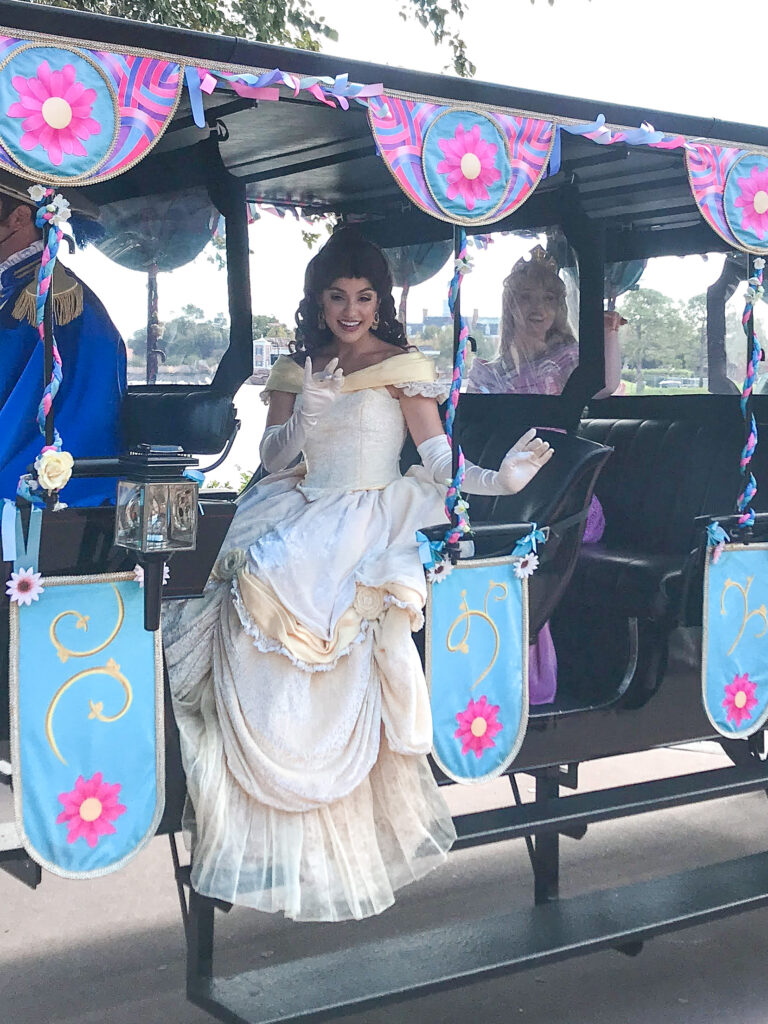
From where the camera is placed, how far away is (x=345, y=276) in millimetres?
3436

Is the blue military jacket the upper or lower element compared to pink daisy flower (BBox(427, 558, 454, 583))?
upper

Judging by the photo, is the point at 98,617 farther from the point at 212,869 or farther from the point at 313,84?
the point at 313,84

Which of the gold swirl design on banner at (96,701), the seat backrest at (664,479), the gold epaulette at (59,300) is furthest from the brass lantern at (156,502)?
the seat backrest at (664,479)

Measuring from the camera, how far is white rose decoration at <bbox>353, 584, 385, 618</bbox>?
303 cm

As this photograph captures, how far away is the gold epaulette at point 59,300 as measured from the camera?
3.07 meters

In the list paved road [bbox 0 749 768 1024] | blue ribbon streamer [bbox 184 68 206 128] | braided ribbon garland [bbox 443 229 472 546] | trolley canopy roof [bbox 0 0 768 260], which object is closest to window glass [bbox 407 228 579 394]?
trolley canopy roof [bbox 0 0 768 260]

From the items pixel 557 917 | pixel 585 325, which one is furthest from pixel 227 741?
pixel 585 325

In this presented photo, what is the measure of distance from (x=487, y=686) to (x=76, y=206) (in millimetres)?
1701

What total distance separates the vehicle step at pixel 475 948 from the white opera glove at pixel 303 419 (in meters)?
1.33

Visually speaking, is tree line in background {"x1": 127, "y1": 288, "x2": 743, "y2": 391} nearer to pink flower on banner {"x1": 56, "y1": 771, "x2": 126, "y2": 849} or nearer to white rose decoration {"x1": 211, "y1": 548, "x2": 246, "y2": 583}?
white rose decoration {"x1": 211, "y1": 548, "x2": 246, "y2": 583}

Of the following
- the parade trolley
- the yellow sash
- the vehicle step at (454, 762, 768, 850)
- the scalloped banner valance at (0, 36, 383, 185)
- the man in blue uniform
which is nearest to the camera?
the scalloped banner valance at (0, 36, 383, 185)

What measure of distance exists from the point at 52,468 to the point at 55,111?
70cm

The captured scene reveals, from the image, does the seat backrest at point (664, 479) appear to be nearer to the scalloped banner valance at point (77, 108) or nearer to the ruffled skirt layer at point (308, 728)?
the ruffled skirt layer at point (308, 728)

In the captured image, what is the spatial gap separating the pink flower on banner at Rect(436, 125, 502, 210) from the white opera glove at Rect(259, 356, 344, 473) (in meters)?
0.53
